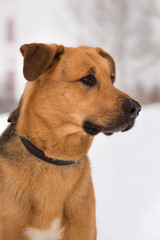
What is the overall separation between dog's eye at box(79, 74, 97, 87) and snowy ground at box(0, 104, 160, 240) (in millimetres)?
2126

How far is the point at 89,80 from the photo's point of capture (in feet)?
9.44

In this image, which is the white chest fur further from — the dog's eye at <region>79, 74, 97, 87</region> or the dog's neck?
the dog's eye at <region>79, 74, 97, 87</region>

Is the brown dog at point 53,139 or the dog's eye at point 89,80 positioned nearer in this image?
the brown dog at point 53,139

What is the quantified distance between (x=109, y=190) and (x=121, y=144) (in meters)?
2.12

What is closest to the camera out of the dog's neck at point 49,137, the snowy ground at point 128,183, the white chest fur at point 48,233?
the white chest fur at point 48,233

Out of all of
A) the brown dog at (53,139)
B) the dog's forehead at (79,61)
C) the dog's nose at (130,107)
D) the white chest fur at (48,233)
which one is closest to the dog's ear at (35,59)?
the brown dog at (53,139)

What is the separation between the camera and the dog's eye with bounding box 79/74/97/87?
285cm

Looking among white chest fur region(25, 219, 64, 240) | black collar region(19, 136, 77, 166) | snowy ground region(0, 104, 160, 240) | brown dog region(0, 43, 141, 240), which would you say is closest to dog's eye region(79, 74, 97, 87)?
brown dog region(0, 43, 141, 240)

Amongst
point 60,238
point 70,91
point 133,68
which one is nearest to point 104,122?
point 70,91

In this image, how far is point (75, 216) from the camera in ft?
9.29

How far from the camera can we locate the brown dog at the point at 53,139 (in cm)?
270

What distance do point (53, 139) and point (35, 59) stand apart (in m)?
0.74

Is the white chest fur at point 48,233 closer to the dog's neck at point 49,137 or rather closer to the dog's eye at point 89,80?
the dog's neck at point 49,137

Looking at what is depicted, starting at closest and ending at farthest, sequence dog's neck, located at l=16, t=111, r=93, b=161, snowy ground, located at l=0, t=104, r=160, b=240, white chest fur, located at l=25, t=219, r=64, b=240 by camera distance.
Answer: white chest fur, located at l=25, t=219, r=64, b=240, dog's neck, located at l=16, t=111, r=93, b=161, snowy ground, located at l=0, t=104, r=160, b=240
